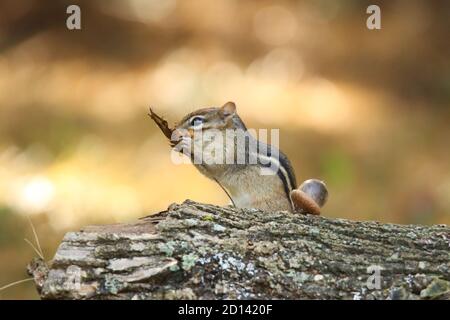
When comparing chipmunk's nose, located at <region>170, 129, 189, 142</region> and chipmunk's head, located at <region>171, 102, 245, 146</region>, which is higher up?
chipmunk's head, located at <region>171, 102, 245, 146</region>

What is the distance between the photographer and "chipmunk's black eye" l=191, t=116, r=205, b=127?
4578mm

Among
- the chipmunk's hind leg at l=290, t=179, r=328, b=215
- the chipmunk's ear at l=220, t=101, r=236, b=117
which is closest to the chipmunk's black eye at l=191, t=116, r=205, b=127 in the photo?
the chipmunk's ear at l=220, t=101, r=236, b=117

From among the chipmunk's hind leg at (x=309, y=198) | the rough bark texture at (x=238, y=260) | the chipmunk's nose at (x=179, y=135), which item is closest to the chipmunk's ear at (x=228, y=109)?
the chipmunk's nose at (x=179, y=135)

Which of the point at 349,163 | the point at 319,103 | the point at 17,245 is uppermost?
the point at 319,103

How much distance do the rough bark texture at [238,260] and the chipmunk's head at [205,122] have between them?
3.51 feet

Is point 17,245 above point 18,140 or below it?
below

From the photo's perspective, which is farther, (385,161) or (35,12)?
(35,12)

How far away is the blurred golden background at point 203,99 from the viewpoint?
661 centimetres

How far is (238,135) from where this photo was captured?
15.0 ft

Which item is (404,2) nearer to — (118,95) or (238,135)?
(118,95)

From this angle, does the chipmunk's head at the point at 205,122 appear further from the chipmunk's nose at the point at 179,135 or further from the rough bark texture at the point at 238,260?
the rough bark texture at the point at 238,260

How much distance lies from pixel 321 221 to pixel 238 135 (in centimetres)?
114

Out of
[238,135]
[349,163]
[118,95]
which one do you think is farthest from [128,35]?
[238,135]

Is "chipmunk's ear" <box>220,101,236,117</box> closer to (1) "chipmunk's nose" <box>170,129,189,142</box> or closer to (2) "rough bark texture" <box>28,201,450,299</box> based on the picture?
(1) "chipmunk's nose" <box>170,129,189,142</box>
